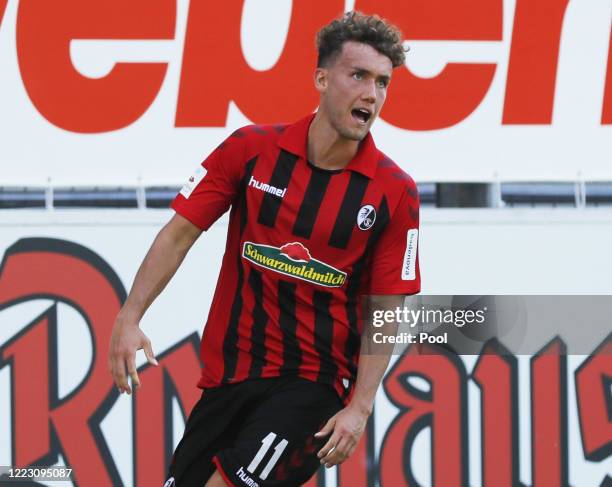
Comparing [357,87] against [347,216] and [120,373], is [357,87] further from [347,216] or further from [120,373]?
[120,373]

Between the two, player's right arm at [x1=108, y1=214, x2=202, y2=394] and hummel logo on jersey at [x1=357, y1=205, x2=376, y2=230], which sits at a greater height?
hummel logo on jersey at [x1=357, y1=205, x2=376, y2=230]

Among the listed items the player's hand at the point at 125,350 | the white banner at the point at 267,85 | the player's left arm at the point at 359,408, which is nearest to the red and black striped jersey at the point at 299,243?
the player's left arm at the point at 359,408

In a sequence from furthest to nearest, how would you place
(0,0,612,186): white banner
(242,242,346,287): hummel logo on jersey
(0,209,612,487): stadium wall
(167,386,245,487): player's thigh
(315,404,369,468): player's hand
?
(0,209,612,487): stadium wall → (0,0,612,186): white banner → (167,386,245,487): player's thigh → (242,242,346,287): hummel logo on jersey → (315,404,369,468): player's hand

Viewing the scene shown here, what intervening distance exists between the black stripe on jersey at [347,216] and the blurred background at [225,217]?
1.22 m

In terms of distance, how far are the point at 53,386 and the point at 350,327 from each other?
1.68 m

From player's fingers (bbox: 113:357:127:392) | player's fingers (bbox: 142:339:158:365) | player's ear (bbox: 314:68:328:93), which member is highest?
player's ear (bbox: 314:68:328:93)

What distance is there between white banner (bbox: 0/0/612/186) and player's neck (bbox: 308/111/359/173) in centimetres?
116

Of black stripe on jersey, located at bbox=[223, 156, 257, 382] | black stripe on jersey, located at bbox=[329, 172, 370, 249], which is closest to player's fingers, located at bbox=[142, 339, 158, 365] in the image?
black stripe on jersey, located at bbox=[223, 156, 257, 382]

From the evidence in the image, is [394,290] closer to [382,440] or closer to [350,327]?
[350,327]

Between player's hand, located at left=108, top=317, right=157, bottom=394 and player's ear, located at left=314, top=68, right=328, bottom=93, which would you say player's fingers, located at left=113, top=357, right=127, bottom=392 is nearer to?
player's hand, located at left=108, top=317, right=157, bottom=394

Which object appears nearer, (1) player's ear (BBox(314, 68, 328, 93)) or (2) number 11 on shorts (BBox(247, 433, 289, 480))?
(2) number 11 on shorts (BBox(247, 433, 289, 480))

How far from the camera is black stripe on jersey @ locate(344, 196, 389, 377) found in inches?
129

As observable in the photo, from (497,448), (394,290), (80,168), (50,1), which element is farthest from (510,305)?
(50,1)

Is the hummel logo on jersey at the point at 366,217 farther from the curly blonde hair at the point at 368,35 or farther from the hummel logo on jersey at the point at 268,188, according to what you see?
the curly blonde hair at the point at 368,35
